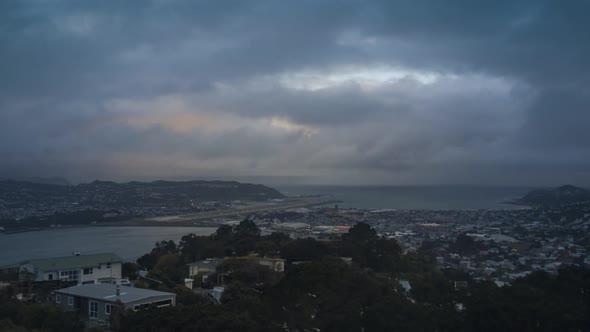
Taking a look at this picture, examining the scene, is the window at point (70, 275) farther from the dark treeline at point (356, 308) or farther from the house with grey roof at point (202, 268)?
the dark treeline at point (356, 308)

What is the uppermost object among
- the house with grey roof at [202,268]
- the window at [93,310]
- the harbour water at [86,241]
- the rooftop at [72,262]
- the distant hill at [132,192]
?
the distant hill at [132,192]

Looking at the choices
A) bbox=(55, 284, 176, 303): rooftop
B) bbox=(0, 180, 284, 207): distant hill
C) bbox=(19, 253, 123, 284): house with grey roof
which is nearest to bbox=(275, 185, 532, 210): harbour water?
bbox=(0, 180, 284, 207): distant hill

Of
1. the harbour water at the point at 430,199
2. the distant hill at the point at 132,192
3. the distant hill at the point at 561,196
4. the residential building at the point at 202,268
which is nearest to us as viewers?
the residential building at the point at 202,268

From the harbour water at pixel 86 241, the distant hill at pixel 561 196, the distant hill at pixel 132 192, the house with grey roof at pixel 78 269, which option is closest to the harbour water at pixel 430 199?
the distant hill at pixel 561 196

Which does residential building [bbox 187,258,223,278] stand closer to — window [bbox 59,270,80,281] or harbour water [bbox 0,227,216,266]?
window [bbox 59,270,80,281]

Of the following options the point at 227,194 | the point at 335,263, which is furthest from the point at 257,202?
the point at 335,263

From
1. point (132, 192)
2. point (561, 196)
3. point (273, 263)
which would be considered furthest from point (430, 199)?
point (273, 263)

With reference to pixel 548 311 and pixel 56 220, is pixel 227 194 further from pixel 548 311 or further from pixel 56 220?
pixel 548 311
